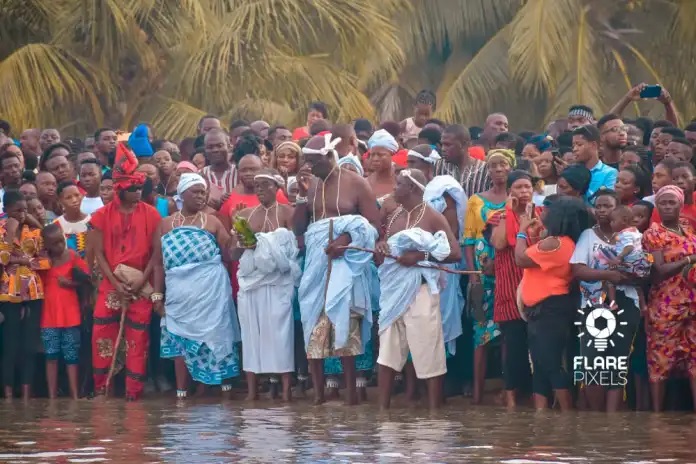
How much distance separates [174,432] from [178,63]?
13.7 metres

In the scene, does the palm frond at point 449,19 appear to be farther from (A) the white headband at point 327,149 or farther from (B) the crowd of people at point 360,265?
(A) the white headband at point 327,149

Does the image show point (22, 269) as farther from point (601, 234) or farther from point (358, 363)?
point (601, 234)

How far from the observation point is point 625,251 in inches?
496

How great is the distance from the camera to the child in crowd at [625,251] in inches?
497

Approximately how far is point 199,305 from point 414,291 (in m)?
2.10

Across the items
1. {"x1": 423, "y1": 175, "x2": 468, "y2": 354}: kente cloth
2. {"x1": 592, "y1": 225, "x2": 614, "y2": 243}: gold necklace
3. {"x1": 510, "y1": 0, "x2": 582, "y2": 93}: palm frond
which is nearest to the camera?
{"x1": 592, "y1": 225, "x2": 614, "y2": 243}: gold necklace

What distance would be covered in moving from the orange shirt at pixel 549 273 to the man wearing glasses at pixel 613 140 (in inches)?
59.2

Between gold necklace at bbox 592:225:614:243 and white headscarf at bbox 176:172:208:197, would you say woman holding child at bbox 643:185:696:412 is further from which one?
white headscarf at bbox 176:172:208:197

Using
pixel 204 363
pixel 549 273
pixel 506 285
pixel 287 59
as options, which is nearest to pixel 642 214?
pixel 549 273

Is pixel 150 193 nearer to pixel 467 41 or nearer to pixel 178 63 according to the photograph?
pixel 178 63

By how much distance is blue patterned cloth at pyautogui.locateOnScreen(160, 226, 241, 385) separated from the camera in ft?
48.6

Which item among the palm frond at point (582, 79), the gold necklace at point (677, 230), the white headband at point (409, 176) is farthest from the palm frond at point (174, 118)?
the gold necklace at point (677, 230)

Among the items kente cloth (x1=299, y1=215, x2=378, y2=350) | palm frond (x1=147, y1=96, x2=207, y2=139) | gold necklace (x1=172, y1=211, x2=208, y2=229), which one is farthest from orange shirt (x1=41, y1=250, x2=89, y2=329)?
palm frond (x1=147, y1=96, x2=207, y2=139)

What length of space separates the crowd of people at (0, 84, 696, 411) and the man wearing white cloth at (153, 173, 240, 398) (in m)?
0.02
